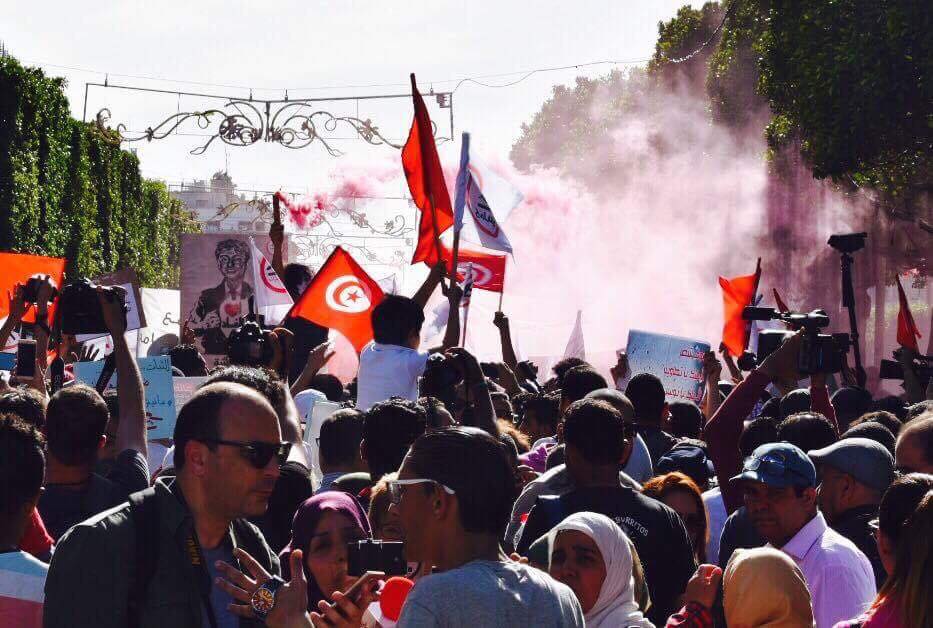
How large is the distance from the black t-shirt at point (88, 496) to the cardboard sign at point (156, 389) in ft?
7.36

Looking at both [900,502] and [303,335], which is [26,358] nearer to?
[303,335]

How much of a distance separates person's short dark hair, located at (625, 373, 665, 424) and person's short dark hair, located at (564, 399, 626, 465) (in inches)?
74.6

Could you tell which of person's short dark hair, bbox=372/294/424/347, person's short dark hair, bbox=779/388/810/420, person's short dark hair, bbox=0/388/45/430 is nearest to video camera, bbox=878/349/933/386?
person's short dark hair, bbox=779/388/810/420

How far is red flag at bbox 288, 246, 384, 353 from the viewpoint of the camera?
9422 millimetres

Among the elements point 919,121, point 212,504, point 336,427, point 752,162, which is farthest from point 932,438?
point 752,162

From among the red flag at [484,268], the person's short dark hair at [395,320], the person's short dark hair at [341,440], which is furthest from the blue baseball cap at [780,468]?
the red flag at [484,268]

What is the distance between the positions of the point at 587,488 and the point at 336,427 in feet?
4.56

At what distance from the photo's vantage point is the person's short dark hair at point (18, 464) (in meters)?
3.43

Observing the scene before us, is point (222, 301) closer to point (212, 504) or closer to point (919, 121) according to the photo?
point (919, 121)

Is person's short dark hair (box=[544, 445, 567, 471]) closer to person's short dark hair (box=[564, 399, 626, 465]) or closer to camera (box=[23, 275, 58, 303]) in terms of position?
person's short dark hair (box=[564, 399, 626, 465])

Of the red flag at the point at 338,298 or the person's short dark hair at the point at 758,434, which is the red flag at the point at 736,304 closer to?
the red flag at the point at 338,298

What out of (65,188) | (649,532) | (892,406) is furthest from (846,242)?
(65,188)

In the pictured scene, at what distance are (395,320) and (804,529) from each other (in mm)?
3165

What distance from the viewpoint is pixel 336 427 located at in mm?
5547
